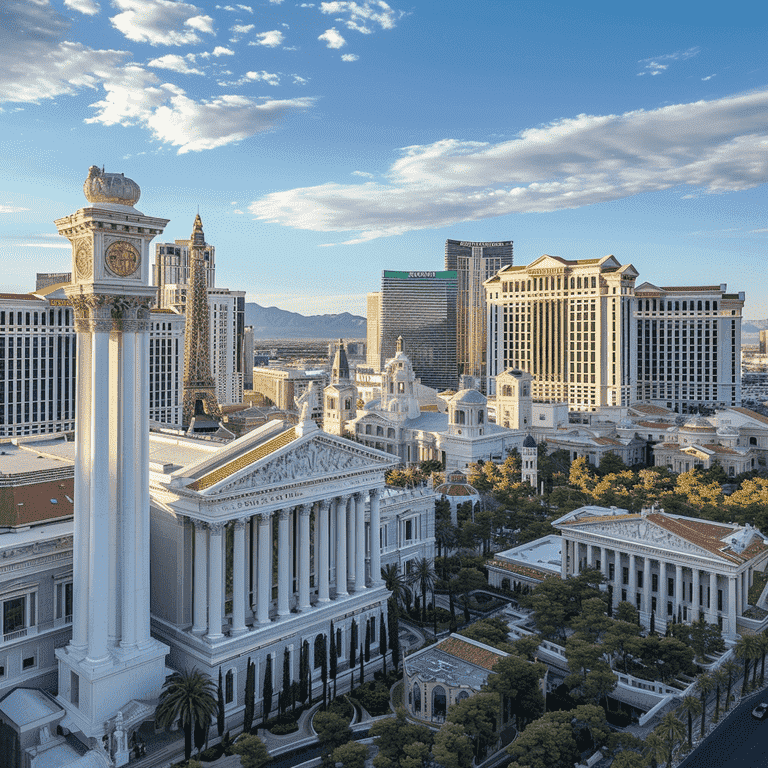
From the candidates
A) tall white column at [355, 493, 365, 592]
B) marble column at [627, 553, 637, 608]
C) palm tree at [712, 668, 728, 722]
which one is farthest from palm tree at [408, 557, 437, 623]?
palm tree at [712, 668, 728, 722]

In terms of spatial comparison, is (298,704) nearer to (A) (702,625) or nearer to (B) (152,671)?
(B) (152,671)

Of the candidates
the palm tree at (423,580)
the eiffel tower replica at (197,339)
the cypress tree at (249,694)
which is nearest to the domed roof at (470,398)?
the eiffel tower replica at (197,339)

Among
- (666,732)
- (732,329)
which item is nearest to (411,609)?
(666,732)

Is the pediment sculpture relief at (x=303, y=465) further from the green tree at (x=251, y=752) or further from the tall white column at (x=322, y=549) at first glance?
the green tree at (x=251, y=752)

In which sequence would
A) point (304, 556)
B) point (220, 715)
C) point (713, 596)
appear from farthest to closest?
point (713, 596), point (304, 556), point (220, 715)

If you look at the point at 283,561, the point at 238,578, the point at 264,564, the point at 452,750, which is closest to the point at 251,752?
the point at 452,750

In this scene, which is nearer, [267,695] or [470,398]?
[267,695]

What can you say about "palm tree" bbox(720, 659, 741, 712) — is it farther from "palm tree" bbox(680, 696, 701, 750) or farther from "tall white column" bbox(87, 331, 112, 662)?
"tall white column" bbox(87, 331, 112, 662)

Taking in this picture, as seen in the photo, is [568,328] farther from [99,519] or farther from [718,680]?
[99,519]
